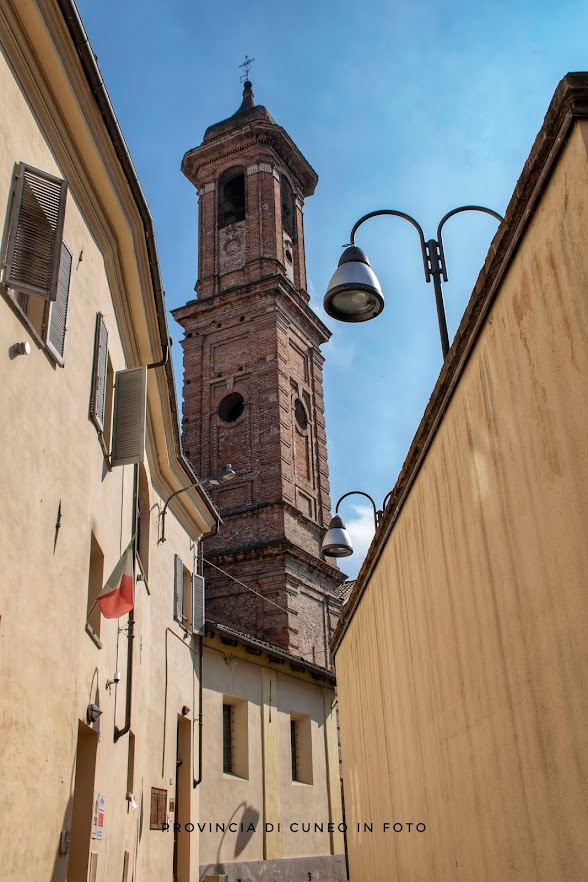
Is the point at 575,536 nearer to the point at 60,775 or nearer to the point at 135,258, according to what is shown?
the point at 60,775

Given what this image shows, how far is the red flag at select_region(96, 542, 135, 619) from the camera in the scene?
7781mm

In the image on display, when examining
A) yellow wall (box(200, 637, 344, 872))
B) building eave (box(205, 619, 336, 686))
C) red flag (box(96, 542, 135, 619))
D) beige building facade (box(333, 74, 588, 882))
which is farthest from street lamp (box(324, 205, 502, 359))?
yellow wall (box(200, 637, 344, 872))

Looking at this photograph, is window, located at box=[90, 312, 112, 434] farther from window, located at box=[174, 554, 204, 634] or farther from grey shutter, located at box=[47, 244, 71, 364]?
window, located at box=[174, 554, 204, 634]

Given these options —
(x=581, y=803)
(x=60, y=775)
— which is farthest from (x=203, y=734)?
(x=581, y=803)

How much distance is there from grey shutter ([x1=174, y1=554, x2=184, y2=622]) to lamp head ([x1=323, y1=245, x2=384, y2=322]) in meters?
8.03

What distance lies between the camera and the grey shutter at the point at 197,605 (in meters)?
15.7

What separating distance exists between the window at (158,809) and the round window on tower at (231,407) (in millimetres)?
16188

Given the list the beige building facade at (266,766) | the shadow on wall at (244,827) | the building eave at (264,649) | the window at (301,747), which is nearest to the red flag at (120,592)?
the building eave at (264,649)

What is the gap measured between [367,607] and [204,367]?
1956 centimetres

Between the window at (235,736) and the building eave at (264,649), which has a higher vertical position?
the building eave at (264,649)

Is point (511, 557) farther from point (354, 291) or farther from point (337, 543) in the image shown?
point (337, 543)

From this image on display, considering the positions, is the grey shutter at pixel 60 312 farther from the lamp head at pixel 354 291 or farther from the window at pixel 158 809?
the window at pixel 158 809

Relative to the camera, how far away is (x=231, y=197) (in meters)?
32.2

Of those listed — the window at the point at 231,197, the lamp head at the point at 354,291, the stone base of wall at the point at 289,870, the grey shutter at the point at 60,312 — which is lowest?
the stone base of wall at the point at 289,870
